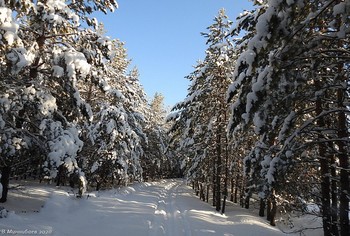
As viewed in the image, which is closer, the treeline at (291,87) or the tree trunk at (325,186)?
the treeline at (291,87)

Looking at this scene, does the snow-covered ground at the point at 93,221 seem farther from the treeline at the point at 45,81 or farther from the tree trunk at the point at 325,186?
the tree trunk at the point at 325,186

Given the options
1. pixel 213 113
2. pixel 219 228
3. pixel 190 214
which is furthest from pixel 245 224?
pixel 213 113

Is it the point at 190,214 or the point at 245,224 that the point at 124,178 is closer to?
the point at 190,214

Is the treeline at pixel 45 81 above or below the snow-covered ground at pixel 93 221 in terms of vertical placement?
above

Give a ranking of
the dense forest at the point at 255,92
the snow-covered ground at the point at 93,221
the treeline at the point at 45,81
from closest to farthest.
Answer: the dense forest at the point at 255,92
the treeline at the point at 45,81
the snow-covered ground at the point at 93,221

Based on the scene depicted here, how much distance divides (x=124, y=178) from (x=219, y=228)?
461 inches

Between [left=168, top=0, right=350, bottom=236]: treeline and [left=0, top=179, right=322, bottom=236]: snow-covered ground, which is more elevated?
[left=168, top=0, right=350, bottom=236]: treeline

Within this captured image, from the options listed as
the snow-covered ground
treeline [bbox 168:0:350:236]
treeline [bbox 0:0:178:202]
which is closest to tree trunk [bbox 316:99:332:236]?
treeline [bbox 168:0:350:236]

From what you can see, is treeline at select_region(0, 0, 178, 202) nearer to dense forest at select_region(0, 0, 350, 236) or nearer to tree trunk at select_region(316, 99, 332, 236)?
dense forest at select_region(0, 0, 350, 236)

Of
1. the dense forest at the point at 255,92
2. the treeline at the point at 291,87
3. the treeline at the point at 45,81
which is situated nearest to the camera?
the treeline at the point at 291,87

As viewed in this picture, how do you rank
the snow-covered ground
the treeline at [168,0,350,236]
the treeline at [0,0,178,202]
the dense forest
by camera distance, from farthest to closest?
the snow-covered ground
the treeline at [0,0,178,202]
the dense forest
the treeline at [168,0,350,236]

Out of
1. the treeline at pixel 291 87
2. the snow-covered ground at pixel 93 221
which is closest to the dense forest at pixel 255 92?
the treeline at pixel 291 87

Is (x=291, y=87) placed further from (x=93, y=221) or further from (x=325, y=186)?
(x=93, y=221)

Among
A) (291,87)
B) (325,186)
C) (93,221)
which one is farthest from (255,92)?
(93,221)
